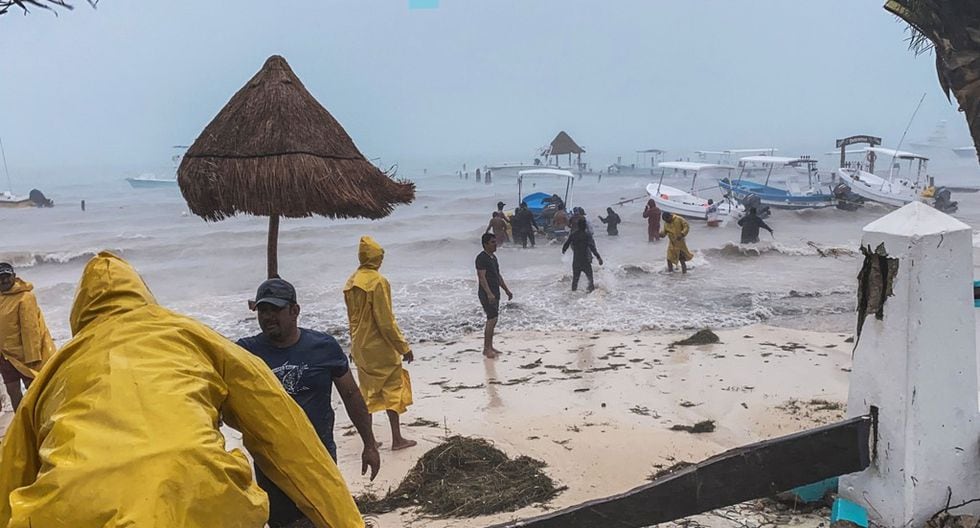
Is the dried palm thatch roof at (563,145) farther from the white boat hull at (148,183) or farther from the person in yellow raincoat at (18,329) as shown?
the white boat hull at (148,183)

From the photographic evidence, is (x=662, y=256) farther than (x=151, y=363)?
Yes

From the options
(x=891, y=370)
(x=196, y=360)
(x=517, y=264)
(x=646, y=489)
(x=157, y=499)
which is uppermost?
(x=196, y=360)

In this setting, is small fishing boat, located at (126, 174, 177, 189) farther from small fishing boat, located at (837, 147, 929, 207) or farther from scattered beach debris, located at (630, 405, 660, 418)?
scattered beach debris, located at (630, 405, 660, 418)

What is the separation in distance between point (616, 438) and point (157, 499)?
454 centimetres

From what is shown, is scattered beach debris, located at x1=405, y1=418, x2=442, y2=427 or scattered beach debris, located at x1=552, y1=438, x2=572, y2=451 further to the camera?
scattered beach debris, located at x1=405, y1=418, x2=442, y2=427

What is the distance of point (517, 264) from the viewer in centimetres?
1927

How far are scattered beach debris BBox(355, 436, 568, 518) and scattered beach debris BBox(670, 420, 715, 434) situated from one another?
1.41 meters

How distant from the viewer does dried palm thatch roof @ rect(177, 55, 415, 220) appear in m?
4.82

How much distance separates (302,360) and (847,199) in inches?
1244

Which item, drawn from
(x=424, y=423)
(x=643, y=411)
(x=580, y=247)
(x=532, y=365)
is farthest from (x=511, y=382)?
(x=580, y=247)

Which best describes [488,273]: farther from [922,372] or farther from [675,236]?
[675,236]

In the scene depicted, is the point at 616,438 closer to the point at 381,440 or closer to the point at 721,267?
the point at 381,440

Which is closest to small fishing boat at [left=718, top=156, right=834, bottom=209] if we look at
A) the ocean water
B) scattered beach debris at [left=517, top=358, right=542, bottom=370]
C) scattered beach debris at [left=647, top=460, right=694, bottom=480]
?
the ocean water

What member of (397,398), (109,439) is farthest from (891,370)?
(397,398)
